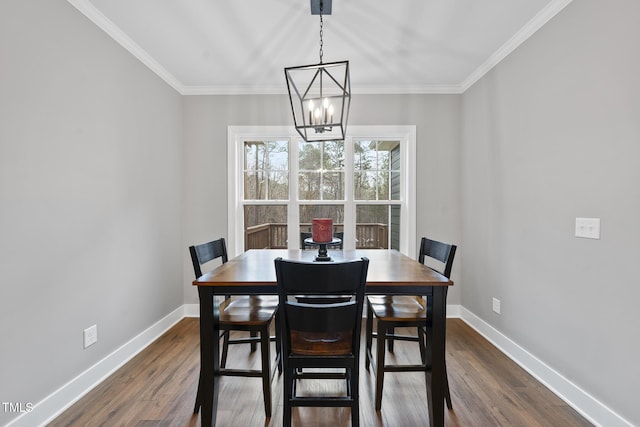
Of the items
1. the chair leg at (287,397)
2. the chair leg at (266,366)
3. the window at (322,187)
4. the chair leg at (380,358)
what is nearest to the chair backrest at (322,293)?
the chair leg at (287,397)

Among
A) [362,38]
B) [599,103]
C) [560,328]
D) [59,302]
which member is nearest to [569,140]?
[599,103]

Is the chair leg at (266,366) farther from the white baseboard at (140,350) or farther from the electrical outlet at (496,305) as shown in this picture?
the electrical outlet at (496,305)

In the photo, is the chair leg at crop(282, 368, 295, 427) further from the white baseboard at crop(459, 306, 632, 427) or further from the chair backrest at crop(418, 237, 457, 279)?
the white baseboard at crop(459, 306, 632, 427)

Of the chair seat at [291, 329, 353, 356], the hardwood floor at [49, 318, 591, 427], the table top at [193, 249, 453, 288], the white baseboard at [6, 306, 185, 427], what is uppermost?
the table top at [193, 249, 453, 288]

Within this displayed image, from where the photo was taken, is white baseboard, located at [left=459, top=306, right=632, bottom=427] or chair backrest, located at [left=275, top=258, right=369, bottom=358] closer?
chair backrest, located at [left=275, top=258, right=369, bottom=358]

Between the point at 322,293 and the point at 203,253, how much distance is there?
1.04 metres

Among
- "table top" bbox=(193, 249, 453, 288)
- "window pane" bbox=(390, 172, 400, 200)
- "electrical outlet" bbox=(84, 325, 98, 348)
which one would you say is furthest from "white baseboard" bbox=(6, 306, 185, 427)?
"window pane" bbox=(390, 172, 400, 200)

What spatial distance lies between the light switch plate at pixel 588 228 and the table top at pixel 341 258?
918mm

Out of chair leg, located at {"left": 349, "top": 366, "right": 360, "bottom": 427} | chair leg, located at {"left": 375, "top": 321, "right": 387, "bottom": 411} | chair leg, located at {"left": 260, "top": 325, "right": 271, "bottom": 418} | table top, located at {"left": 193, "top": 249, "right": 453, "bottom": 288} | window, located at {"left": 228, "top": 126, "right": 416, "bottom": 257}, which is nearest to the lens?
chair leg, located at {"left": 349, "top": 366, "right": 360, "bottom": 427}

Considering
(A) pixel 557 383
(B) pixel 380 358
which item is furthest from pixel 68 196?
(A) pixel 557 383

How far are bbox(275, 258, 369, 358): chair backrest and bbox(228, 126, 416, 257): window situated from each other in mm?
2165

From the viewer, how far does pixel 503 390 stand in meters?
2.14

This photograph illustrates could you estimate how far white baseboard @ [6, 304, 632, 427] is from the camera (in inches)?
68.9

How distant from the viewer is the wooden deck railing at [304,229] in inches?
148
